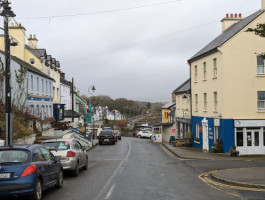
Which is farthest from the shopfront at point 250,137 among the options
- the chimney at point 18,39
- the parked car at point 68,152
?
the chimney at point 18,39

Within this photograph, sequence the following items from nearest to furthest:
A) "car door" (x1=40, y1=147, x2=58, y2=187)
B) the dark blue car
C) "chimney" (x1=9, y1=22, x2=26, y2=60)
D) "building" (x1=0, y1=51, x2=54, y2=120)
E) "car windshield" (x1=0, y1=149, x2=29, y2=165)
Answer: the dark blue car
"car windshield" (x1=0, y1=149, x2=29, y2=165)
"car door" (x1=40, y1=147, x2=58, y2=187)
"building" (x1=0, y1=51, x2=54, y2=120)
"chimney" (x1=9, y1=22, x2=26, y2=60)

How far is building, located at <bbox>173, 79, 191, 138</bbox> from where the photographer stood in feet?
123

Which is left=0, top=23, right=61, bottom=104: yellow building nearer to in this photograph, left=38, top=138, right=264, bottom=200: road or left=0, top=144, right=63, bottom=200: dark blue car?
left=38, top=138, right=264, bottom=200: road

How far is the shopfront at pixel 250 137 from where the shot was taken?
26.5 meters

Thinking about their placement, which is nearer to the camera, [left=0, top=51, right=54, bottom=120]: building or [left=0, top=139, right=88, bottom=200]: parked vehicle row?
[left=0, top=139, right=88, bottom=200]: parked vehicle row

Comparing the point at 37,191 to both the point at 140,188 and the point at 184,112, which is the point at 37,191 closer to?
the point at 140,188

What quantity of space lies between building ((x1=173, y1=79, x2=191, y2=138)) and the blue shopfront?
2240 millimetres

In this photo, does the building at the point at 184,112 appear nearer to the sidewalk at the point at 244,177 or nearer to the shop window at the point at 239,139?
the shop window at the point at 239,139

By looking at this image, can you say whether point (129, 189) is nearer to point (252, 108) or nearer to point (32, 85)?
point (252, 108)

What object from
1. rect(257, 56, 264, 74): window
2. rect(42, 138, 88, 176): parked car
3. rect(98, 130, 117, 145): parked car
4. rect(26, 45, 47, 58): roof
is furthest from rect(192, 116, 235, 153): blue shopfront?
rect(26, 45, 47, 58): roof

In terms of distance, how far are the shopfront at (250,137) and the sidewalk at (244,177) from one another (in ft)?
38.9

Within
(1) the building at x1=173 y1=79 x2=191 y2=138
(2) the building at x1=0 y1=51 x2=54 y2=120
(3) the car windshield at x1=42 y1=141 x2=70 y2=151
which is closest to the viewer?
(3) the car windshield at x1=42 y1=141 x2=70 y2=151

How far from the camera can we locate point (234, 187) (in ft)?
39.3

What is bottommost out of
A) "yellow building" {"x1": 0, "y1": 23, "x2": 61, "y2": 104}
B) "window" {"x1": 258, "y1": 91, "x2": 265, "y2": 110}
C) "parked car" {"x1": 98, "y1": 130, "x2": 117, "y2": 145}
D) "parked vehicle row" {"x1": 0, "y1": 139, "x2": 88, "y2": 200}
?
"parked car" {"x1": 98, "y1": 130, "x2": 117, "y2": 145}
